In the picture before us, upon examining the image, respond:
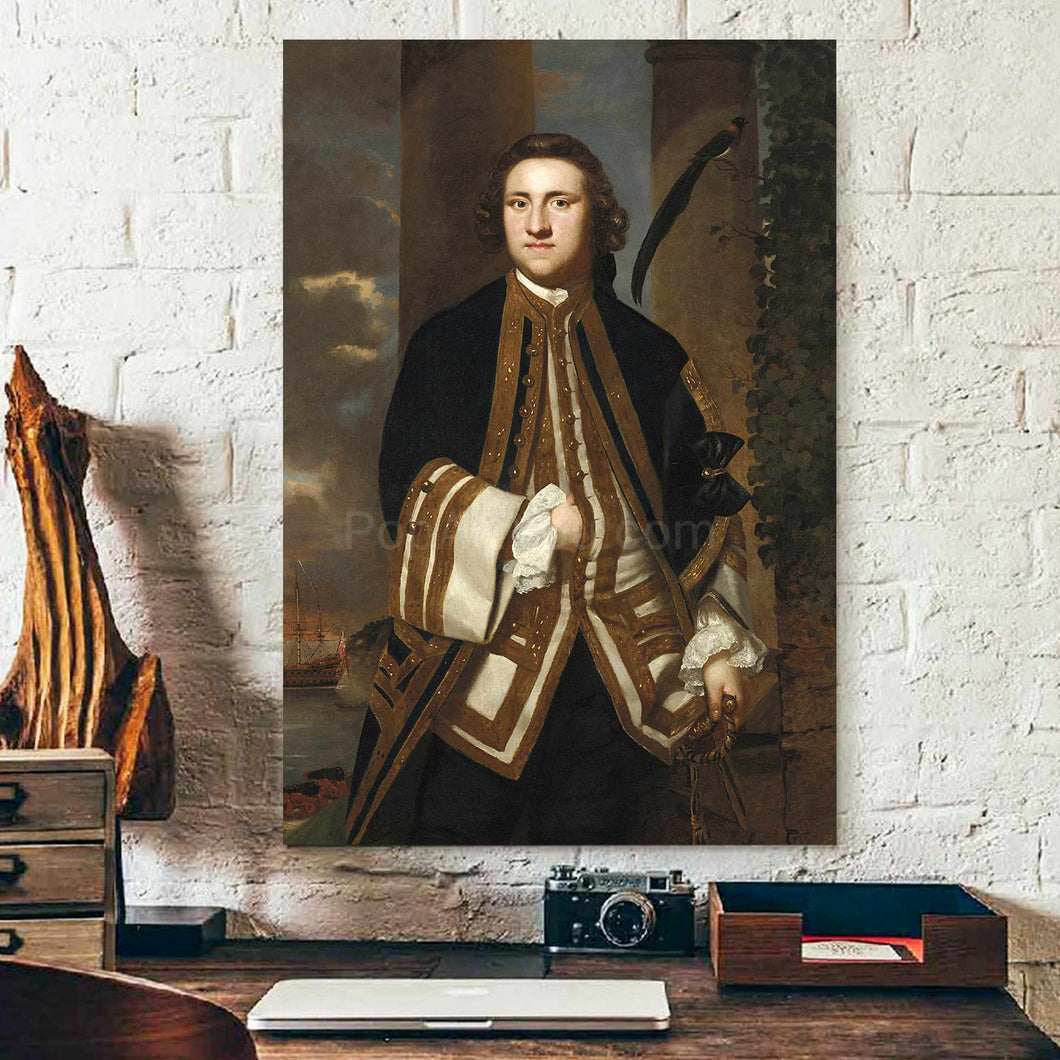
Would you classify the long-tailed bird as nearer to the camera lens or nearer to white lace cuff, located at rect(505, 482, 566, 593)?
white lace cuff, located at rect(505, 482, 566, 593)

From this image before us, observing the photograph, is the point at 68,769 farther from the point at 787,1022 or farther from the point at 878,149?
the point at 878,149

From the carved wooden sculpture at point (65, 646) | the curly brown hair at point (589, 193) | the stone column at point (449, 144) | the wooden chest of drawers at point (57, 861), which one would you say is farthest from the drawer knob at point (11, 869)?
the curly brown hair at point (589, 193)

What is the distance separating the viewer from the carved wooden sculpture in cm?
150

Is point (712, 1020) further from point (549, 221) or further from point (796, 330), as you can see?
point (549, 221)

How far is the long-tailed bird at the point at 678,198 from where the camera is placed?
1614mm

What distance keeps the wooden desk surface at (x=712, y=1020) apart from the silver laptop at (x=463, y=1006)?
0.6 inches

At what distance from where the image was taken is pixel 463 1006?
129cm

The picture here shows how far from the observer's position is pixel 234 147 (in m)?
1.63

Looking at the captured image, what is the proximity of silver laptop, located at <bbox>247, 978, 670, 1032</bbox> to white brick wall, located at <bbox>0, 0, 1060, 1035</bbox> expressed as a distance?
0.81 feet

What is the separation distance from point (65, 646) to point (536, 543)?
0.59m

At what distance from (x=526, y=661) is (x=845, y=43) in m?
0.89

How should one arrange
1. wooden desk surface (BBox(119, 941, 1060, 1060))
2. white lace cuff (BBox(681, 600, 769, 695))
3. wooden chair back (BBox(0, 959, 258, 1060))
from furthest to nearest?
white lace cuff (BBox(681, 600, 769, 695))
wooden desk surface (BBox(119, 941, 1060, 1060))
wooden chair back (BBox(0, 959, 258, 1060))

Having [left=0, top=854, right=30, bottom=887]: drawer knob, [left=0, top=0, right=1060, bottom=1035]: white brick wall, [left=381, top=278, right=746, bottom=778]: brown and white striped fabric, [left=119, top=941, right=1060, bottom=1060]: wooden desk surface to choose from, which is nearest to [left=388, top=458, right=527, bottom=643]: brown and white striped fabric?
[left=381, top=278, right=746, bottom=778]: brown and white striped fabric

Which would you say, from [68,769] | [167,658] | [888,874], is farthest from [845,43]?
[68,769]
